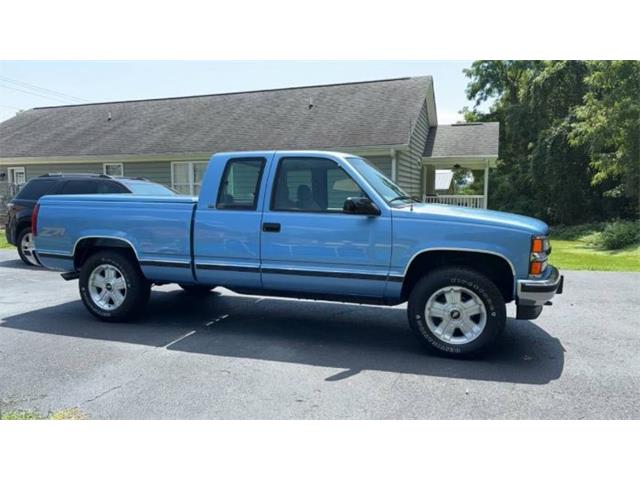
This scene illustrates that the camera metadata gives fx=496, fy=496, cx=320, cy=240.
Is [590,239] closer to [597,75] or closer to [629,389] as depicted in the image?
[597,75]

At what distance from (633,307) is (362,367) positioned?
460cm

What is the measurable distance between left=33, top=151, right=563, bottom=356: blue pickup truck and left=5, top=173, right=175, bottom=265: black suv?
167 inches

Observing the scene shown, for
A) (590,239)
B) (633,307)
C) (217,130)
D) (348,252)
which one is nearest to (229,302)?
(348,252)

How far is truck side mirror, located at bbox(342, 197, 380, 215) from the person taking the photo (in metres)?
4.93

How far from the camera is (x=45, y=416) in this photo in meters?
3.64

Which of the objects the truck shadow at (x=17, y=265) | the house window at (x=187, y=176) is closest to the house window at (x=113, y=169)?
the house window at (x=187, y=176)

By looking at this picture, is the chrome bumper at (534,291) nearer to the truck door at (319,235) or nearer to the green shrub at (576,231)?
the truck door at (319,235)

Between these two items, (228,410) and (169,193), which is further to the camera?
(169,193)

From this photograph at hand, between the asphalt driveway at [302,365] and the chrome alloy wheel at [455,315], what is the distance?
0.26m

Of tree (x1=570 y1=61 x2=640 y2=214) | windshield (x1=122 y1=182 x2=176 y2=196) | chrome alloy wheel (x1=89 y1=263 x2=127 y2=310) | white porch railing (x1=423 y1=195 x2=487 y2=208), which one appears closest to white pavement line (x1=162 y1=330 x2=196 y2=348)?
chrome alloy wheel (x1=89 y1=263 x2=127 y2=310)

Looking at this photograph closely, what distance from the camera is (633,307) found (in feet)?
22.7

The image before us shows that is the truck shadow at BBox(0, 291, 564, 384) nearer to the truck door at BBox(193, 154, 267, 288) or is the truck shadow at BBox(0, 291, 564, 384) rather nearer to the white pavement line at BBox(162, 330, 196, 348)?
the white pavement line at BBox(162, 330, 196, 348)

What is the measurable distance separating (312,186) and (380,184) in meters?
0.75

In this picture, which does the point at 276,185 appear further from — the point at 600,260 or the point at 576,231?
the point at 576,231
